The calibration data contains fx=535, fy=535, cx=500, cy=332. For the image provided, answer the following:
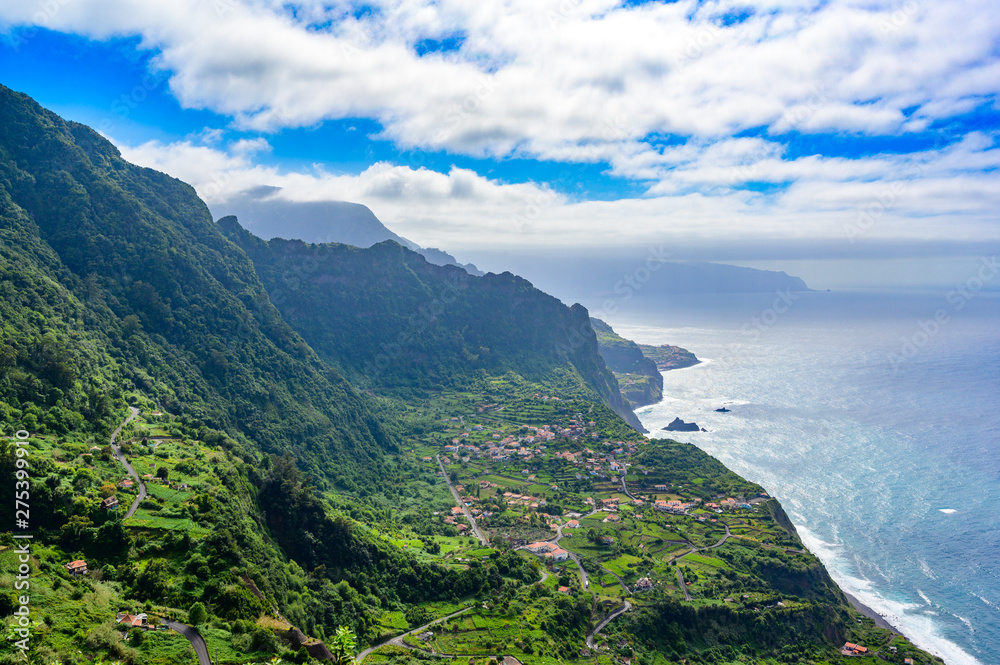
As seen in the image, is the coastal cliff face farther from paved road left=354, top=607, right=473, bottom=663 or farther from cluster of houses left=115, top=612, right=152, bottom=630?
cluster of houses left=115, top=612, right=152, bottom=630

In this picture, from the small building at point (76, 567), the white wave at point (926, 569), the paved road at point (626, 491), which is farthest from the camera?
the paved road at point (626, 491)

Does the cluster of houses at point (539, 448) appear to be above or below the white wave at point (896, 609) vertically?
above

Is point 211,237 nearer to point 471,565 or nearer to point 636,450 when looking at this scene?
point 471,565

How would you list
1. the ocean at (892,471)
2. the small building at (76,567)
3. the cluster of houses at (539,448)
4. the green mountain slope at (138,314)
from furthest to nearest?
the cluster of houses at (539,448)
the ocean at (892,471)
the green mountain slope at (138,314)
the small building at (76,567)

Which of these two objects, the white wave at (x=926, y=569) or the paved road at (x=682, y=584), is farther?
the white wave at (x=926, y=569)

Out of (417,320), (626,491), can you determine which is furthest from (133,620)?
(417,320)

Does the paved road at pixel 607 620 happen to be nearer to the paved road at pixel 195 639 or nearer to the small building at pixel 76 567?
the paved road at pixel 195 639

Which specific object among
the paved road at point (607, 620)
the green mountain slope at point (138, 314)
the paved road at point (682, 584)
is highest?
the green mountain slope at point (138, 314)

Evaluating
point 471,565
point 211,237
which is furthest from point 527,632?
point 211,237

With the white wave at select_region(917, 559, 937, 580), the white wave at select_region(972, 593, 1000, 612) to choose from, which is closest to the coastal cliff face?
the white wave at select_region(917, 559, 937, 580)

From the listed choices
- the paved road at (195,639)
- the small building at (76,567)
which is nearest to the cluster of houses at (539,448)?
the paved road at (195,639)
